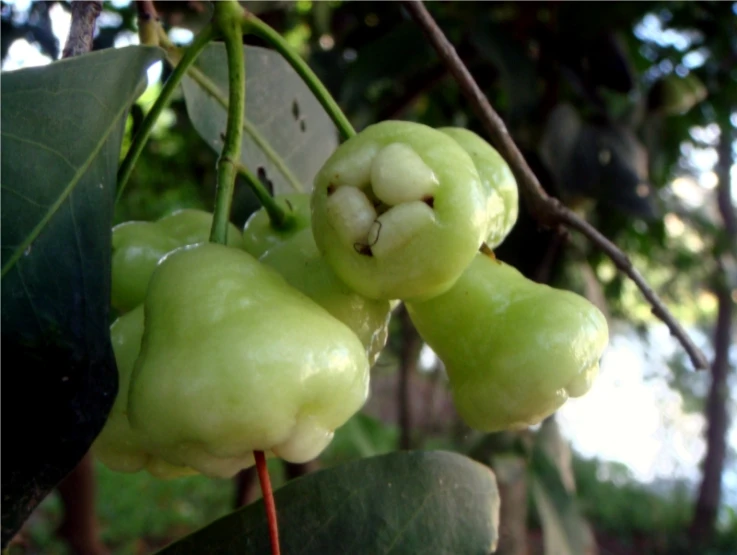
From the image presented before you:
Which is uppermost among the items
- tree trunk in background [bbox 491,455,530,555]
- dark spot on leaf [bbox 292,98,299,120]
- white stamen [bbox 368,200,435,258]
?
white stamen [bbox 368,200,435,258]

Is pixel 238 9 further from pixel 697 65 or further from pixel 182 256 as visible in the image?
pixel 697 65

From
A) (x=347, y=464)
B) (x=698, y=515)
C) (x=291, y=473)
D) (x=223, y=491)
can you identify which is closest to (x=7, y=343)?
(x=347, y=464)

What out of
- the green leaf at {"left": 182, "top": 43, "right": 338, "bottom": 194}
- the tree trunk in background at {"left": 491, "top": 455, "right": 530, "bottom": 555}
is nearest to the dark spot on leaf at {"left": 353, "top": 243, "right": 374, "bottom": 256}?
the green leaf at {"left": 182, "top": 43, "right": 338, "bottom": 194}

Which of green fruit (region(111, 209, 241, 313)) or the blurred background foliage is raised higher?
green fruit (region(111, 209, 241, 313))

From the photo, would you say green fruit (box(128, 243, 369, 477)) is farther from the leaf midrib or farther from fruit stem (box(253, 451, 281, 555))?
the leaf midrib

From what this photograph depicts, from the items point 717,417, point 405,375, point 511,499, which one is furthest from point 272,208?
point 717,417

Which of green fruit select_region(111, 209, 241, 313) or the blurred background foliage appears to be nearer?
green fruit select_region(111, 209, 241, 313)

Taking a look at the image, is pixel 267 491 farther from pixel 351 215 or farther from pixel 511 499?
pixel 511 499
